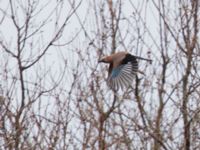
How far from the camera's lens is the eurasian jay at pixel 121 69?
5.73 metres

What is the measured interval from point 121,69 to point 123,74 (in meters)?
0.07

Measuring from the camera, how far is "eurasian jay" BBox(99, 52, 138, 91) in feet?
18.8

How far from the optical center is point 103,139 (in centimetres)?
572

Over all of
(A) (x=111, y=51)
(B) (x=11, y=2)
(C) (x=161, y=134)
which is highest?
(B) (x=11, y=2)

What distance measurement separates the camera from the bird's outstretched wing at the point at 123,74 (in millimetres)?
5734

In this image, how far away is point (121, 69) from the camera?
5.80 m

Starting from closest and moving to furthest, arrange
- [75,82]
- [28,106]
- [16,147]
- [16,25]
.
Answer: [16,147] → [28,106] → [16,25] → [75,82]

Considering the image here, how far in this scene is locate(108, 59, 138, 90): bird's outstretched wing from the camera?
5.73m

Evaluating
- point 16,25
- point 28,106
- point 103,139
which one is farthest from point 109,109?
point 16,25

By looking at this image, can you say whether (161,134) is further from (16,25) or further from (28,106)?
(16,25)

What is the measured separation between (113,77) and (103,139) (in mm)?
575

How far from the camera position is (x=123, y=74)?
5754 millimetres

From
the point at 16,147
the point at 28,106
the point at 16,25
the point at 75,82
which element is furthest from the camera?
the point at 75,82

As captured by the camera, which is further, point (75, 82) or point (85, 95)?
point (75, 82)
